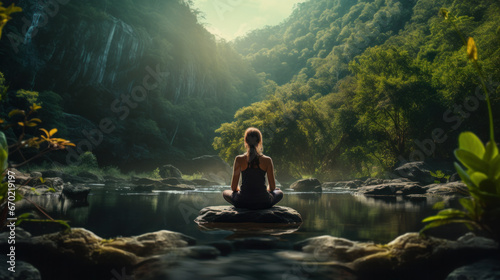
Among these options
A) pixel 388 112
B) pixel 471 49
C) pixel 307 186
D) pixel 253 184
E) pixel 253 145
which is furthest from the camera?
pixel 388 112

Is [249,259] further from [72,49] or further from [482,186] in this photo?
[72,49]

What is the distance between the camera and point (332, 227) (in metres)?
5.97

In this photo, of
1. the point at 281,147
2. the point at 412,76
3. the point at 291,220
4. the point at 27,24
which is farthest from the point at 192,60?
the point at 291,220

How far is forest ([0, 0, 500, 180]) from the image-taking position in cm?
3036

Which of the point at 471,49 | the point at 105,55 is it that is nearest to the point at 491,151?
the point at 471,49

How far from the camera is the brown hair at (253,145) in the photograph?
6.30m

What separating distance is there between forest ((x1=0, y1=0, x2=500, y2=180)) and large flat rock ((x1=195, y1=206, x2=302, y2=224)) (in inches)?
779

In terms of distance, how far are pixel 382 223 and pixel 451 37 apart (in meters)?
40.3

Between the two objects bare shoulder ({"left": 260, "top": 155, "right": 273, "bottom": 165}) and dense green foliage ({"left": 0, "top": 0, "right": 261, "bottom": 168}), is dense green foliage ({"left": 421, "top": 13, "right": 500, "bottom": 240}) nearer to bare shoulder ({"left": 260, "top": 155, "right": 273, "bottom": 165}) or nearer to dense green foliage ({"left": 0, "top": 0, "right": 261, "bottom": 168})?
bare shoulder ({"left": 260, "top": 155, "right": 273, "bottom": 165})

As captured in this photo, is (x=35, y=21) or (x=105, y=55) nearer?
(x=35, y=21)

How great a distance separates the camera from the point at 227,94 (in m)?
71.8

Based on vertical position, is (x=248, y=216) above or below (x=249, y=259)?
above

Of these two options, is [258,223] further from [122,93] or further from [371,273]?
[122,93]

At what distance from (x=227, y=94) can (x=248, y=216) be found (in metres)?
66.6
